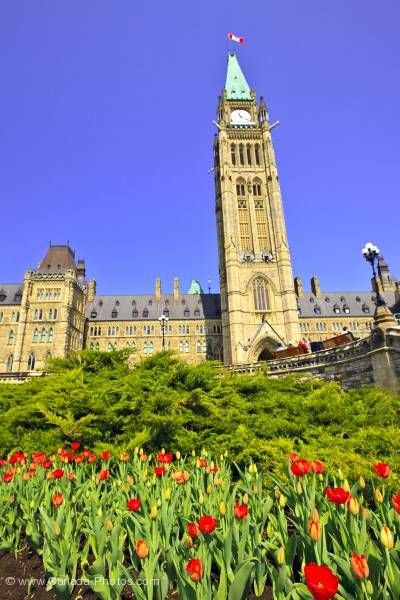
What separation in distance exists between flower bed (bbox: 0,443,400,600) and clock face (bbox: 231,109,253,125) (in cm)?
6157

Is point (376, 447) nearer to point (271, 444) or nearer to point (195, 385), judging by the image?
point (271, 444)

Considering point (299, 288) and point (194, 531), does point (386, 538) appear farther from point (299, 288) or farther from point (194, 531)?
point (299, 288)

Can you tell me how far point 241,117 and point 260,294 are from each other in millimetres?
32396

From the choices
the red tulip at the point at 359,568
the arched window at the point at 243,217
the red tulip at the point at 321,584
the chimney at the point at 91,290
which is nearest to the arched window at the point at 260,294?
the arched window at the point at 243,217

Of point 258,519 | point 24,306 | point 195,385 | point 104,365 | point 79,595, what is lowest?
point 79,595

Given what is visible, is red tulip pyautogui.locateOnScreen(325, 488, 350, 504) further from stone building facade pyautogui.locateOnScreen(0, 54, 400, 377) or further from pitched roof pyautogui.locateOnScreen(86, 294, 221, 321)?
pitched roof pyautogui.locateOnScreen(86, 294, 221, 321)

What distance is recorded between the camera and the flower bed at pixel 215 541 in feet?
7.41

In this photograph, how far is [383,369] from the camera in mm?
15828

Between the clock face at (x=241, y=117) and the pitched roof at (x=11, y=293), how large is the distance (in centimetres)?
4305

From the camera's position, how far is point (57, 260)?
54.1 m

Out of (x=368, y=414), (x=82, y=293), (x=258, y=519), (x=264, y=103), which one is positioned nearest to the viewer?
(x=258, y=519)

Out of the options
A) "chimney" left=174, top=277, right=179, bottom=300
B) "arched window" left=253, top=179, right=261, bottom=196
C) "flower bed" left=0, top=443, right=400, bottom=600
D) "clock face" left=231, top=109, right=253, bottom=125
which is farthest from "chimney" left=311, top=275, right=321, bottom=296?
"flower bed" left=0, top=443, right=400, bottom=600

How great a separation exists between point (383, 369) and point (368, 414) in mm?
9058

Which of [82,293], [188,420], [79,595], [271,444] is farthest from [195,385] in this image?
[82,293]
